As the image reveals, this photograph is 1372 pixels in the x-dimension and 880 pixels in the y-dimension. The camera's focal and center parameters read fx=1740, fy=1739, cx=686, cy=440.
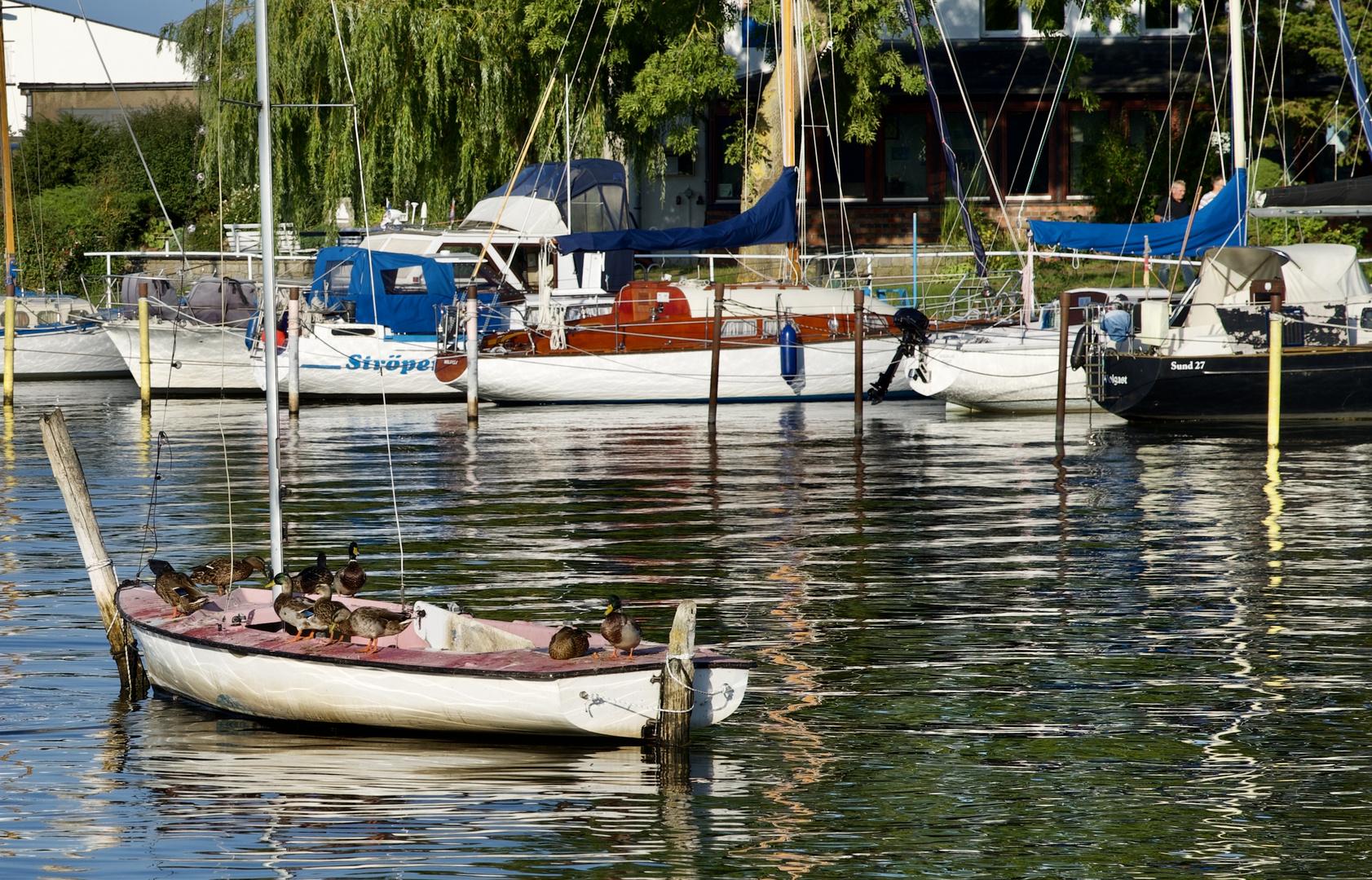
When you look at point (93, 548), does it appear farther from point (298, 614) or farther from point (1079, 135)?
point (1079, 135)

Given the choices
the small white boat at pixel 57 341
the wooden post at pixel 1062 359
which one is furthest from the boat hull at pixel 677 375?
the small white boat at pixel 57 341

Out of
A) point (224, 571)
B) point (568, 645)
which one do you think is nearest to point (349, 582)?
point (224, 571)

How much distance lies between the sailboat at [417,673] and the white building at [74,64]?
50.9m

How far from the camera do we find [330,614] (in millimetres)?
10367

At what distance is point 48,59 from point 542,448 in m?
41.9

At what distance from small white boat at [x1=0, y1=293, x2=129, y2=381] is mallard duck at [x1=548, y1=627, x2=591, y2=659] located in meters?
30.9

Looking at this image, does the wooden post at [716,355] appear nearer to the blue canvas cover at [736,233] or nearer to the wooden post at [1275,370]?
the blue canvas cover at [736,233]

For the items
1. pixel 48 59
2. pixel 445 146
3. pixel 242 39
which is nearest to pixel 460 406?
pixel 445 146

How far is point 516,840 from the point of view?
8445 millimetres

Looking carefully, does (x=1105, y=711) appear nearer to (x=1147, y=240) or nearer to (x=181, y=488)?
(x=181, y=488)

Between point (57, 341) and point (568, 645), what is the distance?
1279 inches

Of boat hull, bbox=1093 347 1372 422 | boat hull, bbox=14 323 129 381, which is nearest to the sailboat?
boat hull, bbox=1093 347 1372 422

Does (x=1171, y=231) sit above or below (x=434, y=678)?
above

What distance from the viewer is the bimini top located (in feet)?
107
